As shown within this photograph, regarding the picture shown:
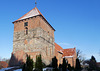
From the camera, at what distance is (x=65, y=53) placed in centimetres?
3778

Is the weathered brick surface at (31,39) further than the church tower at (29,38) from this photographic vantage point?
No

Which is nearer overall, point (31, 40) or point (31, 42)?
point (31, 42)

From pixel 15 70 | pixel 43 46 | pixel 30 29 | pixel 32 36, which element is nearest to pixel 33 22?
pixel 30 29

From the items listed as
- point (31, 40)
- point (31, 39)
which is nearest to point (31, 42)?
point (31, 40)

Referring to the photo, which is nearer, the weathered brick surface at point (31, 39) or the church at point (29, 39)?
the weathered brick surface at point (31, 39)

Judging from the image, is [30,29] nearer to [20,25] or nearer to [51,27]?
[20,25]

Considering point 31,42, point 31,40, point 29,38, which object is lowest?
point 31,42

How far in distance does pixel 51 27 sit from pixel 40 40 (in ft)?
27.4

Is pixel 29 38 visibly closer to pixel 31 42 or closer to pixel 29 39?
pixel 29 39

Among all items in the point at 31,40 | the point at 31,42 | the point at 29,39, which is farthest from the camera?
the point at 29,39

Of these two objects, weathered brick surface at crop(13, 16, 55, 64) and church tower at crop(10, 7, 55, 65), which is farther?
church tower at crop(10, 7, 55, 65)

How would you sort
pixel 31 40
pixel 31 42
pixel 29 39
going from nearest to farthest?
pixel 31 42 < pixel 31 40 < pixel 29 39

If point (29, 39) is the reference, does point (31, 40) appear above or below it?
below

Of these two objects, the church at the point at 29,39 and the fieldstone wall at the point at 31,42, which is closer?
the fieldstone wall at the point at 31,42
